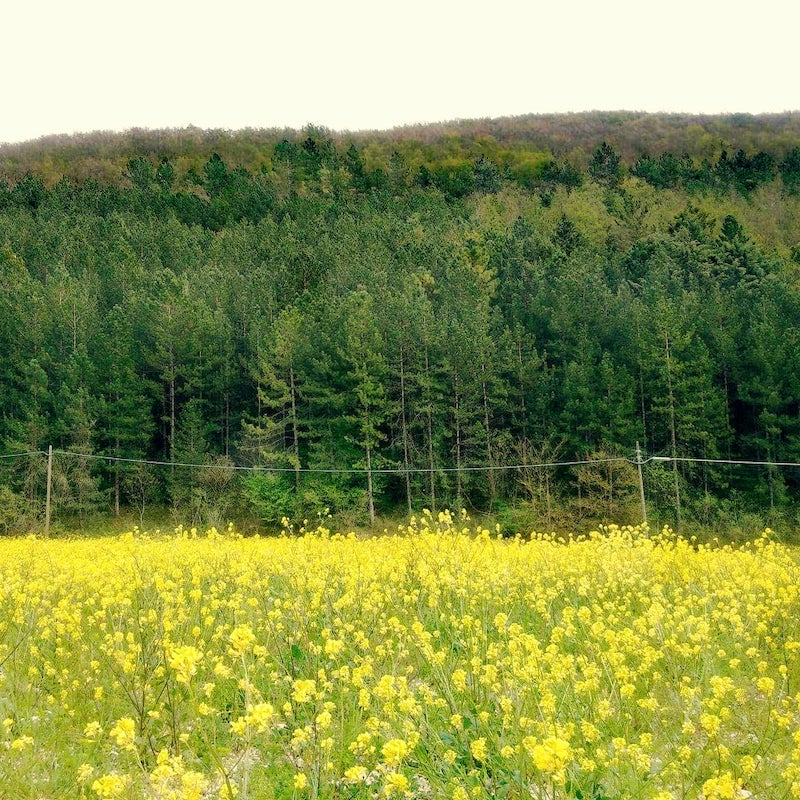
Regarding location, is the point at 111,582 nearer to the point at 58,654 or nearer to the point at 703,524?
the point at 58,654

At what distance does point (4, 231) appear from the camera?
64.8m

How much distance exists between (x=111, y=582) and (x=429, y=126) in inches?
4727

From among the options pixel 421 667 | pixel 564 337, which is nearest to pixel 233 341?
pixel 564 337

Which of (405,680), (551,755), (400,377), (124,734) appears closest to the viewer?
(551,755)

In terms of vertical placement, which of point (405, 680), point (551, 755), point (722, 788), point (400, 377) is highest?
point (400, 377)

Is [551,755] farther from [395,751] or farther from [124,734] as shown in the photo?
[124,734]

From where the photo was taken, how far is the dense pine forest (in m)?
35.6

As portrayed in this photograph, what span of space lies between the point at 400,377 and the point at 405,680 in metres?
37.7

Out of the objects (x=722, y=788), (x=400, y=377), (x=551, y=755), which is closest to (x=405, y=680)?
(x=551, y=755)

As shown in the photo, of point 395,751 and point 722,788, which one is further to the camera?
point 395,751

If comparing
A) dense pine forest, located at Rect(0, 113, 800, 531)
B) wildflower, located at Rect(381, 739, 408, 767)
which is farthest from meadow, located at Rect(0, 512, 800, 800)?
dense pine forest, located at Rect(0, 113, 800, 531)

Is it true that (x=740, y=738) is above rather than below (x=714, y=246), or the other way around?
below

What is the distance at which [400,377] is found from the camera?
4059 centimetres

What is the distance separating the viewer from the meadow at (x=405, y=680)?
281cm
